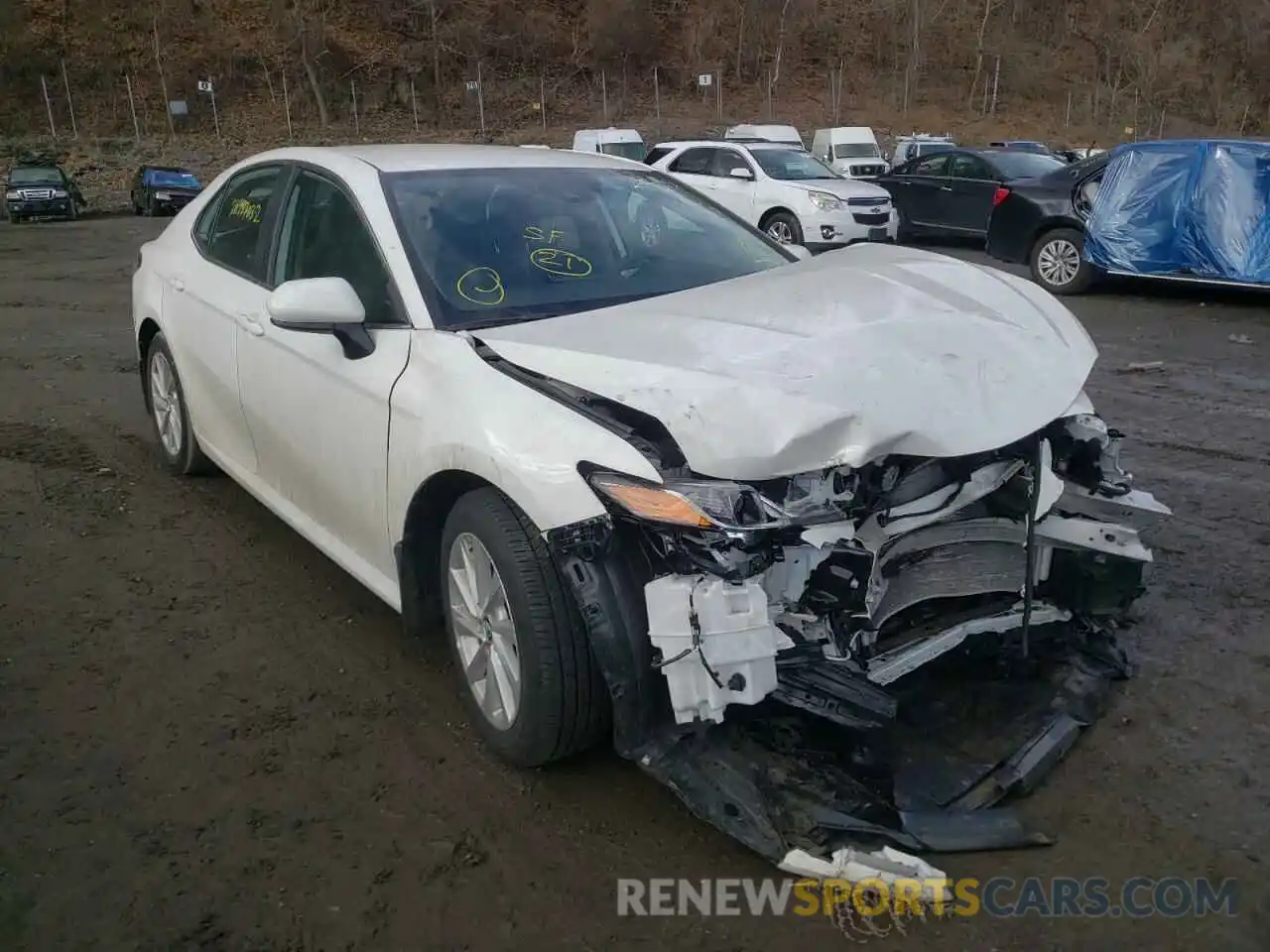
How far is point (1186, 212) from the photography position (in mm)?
11086

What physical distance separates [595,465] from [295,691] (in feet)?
5.05

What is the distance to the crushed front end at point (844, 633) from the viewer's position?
2.55 meters

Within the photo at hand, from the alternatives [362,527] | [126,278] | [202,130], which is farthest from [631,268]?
[202,130]

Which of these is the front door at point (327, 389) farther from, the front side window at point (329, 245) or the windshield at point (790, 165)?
the windshield at point (790, 165)

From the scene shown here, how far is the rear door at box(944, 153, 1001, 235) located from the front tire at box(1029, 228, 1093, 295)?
15.0 ft

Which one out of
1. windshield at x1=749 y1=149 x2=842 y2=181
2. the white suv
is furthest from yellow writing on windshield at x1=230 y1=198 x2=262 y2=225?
windshield at x1=749 y1=149 x2=842 y2=181

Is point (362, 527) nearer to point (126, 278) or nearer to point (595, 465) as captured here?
point (595, 465)

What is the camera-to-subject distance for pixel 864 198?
16.3m

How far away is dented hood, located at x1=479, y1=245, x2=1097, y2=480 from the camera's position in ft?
8.87

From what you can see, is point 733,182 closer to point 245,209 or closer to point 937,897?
point 245,209

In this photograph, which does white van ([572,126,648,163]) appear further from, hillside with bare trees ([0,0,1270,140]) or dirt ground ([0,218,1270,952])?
dirt ground ([0,218,1270,952])

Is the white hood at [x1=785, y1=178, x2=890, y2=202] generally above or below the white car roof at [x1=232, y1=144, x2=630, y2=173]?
below

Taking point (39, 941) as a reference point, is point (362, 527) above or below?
above

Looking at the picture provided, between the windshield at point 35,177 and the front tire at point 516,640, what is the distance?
1094 inches
